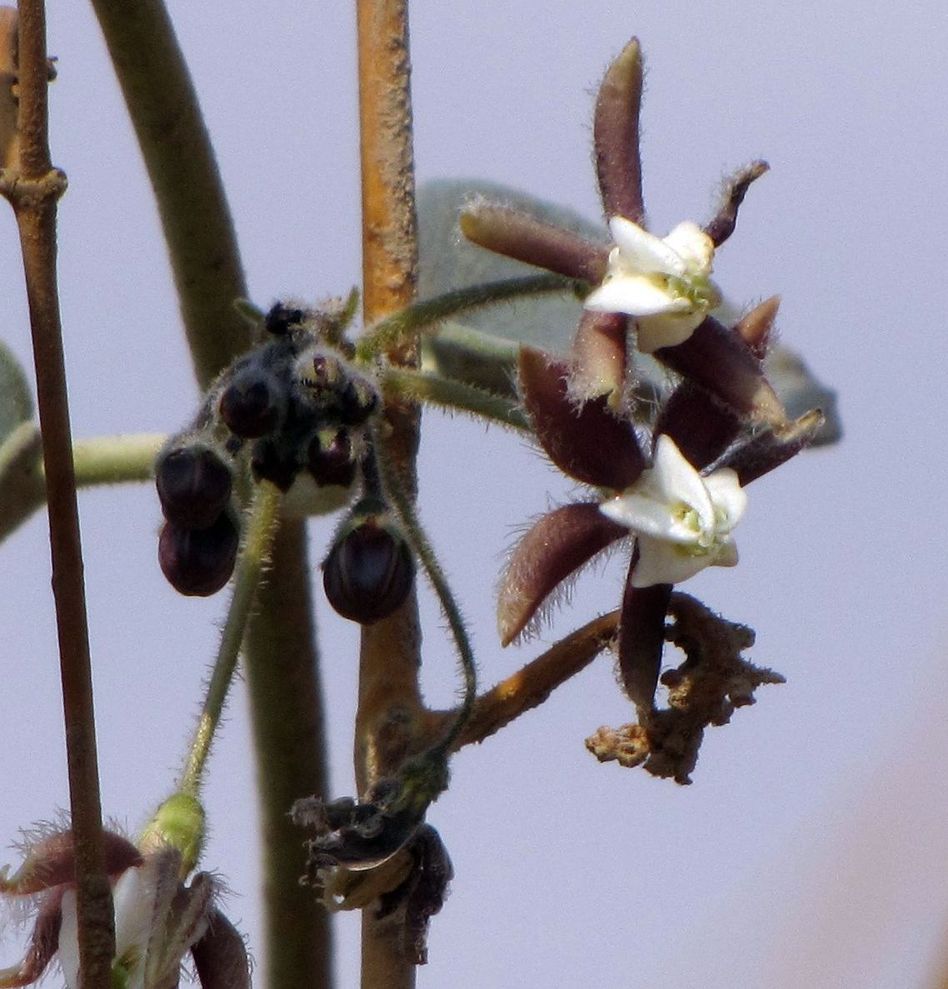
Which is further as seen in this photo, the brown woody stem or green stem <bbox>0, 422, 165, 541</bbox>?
green stem <bbox>0, 422, 165, 541</bbox>

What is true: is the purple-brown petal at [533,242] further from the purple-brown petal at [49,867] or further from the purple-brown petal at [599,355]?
the purple-brown petal at [49,867]

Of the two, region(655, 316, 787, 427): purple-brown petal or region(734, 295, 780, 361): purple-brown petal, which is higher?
region(734, 295, 780, 361): purple-brown petal

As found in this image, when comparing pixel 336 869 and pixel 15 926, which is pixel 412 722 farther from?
pixel 15 926

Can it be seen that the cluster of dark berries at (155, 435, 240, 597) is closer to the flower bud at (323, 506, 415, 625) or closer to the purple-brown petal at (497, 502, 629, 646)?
the flower bud at (323, 506, 415, 625)

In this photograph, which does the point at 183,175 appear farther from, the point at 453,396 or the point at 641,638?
the point at 641,638

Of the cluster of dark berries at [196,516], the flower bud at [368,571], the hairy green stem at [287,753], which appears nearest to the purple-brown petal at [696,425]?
the flower bud at [368,571]

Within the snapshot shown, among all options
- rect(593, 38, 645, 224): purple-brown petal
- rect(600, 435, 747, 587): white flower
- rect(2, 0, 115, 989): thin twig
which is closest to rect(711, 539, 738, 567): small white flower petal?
rect(600, 435, 747, 587): white flower
